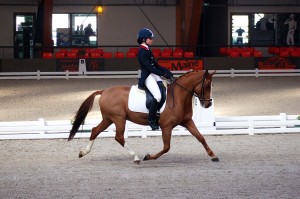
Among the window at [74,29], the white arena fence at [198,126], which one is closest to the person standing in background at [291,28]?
the window at [74,29]

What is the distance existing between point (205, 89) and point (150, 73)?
75 centimetres

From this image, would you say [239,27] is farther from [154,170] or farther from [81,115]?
[154,170]

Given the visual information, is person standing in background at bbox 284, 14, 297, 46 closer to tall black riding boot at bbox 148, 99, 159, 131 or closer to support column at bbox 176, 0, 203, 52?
support column at bbox 176, 0, 203, 52

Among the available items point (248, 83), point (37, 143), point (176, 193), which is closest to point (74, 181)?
point (176, 193)

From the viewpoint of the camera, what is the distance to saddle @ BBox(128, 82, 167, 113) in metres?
11.0

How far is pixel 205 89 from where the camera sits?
1098 centimetres

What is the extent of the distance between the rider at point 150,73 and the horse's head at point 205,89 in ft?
1.28

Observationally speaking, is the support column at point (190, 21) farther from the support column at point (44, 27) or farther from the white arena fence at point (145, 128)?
the white arena fence at point (145, 128)

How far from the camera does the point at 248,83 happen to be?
1012 inches

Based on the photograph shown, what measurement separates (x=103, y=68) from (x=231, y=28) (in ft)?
24.3

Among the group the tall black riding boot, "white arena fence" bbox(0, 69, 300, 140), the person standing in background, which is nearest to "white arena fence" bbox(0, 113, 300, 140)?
"white arena fence" bbox(0, 69, 300, 140)

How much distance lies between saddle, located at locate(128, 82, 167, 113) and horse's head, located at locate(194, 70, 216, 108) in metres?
0.45

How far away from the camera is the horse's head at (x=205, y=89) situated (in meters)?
11.0

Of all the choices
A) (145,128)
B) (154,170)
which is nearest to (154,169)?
(154,170)
